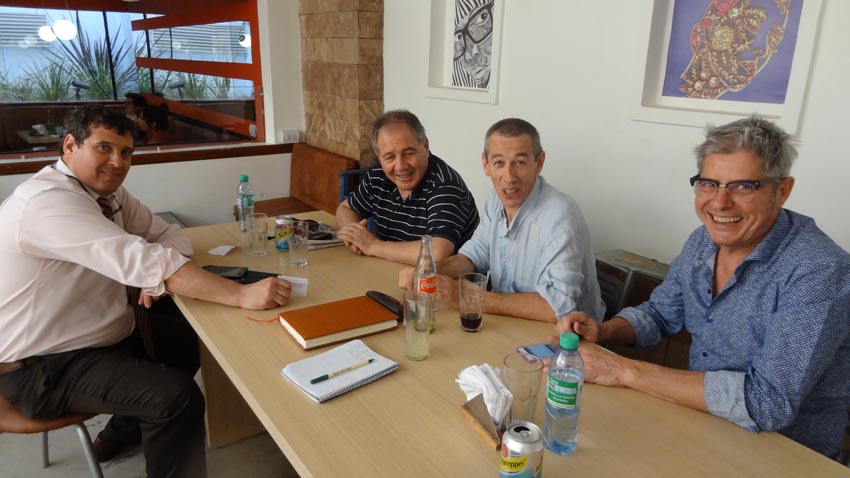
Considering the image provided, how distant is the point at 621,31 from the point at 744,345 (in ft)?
5.57

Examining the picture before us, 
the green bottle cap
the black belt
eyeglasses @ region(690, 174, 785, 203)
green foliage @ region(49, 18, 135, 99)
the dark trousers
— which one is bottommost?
the dark trousers

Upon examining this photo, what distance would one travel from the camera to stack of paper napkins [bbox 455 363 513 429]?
3.74 feet

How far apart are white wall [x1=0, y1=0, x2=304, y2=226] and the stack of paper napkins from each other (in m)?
3.57

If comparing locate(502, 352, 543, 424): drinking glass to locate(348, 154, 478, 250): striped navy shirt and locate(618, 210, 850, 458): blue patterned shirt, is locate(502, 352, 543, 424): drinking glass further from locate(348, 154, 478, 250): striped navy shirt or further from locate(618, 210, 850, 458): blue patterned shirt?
locate(348, 154, 478, 250): striped navy shirt

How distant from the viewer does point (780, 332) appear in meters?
1.19

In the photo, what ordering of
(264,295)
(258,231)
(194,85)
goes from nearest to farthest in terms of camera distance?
(264,295) → (258,231) → (194,85)

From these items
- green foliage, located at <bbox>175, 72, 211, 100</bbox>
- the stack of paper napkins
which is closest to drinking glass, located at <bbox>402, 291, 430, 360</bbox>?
the stack of paper napkins

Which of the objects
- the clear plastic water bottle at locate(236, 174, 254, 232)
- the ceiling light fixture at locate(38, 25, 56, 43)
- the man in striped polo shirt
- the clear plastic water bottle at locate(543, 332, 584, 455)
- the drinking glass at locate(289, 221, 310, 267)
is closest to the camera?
the clear plastic water bottle at locate(543, 332, 584, 455)

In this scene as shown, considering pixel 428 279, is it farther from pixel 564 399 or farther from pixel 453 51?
pixel 453 51

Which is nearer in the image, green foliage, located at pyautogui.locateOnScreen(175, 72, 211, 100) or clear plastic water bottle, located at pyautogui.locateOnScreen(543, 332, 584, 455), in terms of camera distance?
clear plastic water bottle, located at pyautogui.locateOnScreen(543, 332, 584, 455)

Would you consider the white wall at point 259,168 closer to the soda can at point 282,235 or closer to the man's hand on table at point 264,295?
the soda can at point 282,235

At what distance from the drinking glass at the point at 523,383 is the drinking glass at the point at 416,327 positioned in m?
0.32

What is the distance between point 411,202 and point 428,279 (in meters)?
1.02

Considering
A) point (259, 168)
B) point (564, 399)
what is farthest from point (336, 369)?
point (259, 168)
